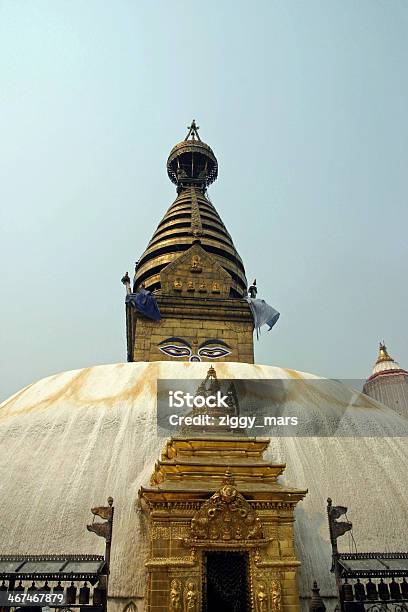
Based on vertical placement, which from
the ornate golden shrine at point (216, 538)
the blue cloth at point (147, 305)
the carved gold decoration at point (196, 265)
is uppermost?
the carved gold decoration at point (196, 265)

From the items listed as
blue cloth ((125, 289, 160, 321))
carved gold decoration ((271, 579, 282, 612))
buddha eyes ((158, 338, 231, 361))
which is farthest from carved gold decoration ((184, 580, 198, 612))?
blue cloth ((125, 289, 160, 321))

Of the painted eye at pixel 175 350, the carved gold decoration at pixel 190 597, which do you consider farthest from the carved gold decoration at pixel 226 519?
the painted eye at pixel 175 350

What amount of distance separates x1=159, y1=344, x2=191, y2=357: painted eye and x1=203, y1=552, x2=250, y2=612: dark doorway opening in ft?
43.8

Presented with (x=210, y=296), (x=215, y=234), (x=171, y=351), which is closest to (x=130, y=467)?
(x=171, y=351)

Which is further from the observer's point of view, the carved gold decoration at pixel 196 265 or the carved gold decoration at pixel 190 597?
the carved gold decoration at pixel 196 265

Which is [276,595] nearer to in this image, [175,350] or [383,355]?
[175,350]

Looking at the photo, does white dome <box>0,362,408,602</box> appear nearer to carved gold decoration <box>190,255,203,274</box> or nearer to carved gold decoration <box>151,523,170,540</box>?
carved gold decoration <box>151,523,170,540</box>

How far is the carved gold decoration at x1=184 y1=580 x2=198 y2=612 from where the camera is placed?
7.81 meters

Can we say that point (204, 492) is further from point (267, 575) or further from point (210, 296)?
point (210, 296)

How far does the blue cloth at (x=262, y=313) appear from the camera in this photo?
23.0 meters

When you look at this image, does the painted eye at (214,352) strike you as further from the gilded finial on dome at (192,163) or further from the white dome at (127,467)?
the gilded finial on dome at (192,163)

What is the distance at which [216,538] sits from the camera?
8.23 m

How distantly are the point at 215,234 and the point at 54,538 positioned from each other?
20.4m

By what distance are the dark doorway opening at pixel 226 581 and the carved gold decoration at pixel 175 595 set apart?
1.69ft
